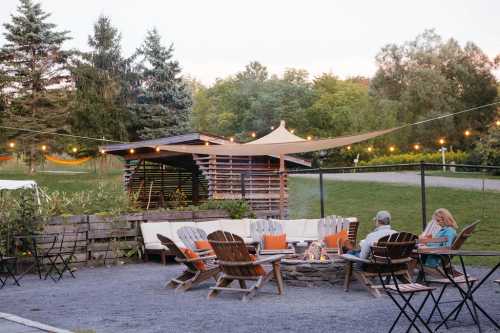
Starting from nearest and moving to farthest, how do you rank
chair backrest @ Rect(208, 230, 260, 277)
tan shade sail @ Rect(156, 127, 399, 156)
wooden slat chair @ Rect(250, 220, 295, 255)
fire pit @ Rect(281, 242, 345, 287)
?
chair backrest @ Rect(208, 230, 260, 277)
fire pit @ Rect(281, 242, 345, 287)
wooden slat chair @ Rect(250, 220, 295, 255)
tan shade sail @ Rect(156, 127, 399, 156)

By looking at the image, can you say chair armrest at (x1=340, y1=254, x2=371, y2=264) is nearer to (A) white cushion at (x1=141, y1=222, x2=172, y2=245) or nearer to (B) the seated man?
(B) the seated man

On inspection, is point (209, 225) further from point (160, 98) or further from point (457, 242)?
point (160, 98)

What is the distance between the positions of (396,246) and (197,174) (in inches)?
542

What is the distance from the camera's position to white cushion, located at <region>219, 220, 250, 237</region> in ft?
42.7

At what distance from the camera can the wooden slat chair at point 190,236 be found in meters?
9.55

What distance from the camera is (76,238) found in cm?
1178

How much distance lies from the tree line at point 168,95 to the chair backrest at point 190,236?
82.7ft

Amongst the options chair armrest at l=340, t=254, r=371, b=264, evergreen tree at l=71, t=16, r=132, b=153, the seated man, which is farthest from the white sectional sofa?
evergreen tree at l=71, t=16, r=132, b=153

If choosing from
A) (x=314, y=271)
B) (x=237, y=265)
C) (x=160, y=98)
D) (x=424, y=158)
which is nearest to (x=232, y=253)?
(x=237, y=265)

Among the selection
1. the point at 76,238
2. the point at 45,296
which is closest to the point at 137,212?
the point at 76,238

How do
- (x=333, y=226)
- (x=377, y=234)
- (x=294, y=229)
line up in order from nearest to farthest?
(x=377, y=234)
(x=333, y=226)
(x=294, y=229)

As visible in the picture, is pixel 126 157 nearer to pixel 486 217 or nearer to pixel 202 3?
pixel 202 3

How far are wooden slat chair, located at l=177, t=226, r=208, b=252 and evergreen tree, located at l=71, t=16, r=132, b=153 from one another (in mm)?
28322

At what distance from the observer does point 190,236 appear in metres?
9.74
